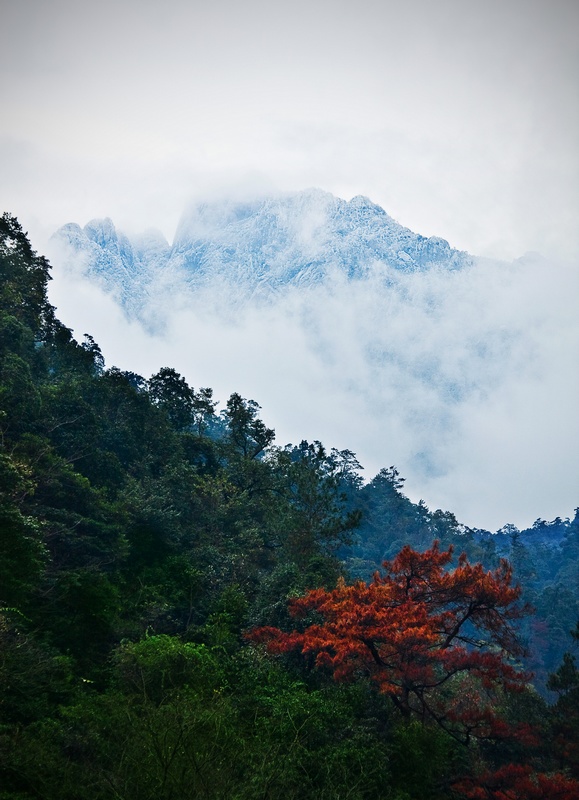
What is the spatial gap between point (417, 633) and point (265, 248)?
156m

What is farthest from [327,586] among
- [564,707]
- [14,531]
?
[14,531]

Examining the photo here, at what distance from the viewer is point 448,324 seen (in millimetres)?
160000

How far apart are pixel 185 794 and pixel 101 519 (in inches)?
575

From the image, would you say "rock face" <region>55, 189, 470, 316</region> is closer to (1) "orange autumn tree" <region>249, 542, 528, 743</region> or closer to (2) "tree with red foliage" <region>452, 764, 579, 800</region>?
(1) "orange autumn tree" <region>249, 542, 528, 743</region>

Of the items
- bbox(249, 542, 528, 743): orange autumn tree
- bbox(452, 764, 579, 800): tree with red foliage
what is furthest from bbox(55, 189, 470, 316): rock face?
bbox(452, 764, 579, 800): tree with red foliage

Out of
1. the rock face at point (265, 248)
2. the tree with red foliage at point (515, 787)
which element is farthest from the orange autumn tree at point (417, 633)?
the rock face at point (265, 248)

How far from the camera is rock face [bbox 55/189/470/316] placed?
155m

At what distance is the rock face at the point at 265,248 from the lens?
15512cm

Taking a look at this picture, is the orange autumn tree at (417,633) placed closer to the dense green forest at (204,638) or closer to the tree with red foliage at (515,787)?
the dense green forest at (204,638)

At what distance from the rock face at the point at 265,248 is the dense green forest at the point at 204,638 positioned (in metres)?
130

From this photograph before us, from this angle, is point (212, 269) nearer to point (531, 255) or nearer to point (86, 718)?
point (531, 255)

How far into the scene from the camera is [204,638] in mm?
16438

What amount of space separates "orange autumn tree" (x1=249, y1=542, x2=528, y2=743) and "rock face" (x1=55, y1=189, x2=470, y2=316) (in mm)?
143907

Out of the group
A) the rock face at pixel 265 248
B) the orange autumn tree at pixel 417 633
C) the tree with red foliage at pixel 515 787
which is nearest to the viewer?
the tree with red foliage at pixel 515 787
